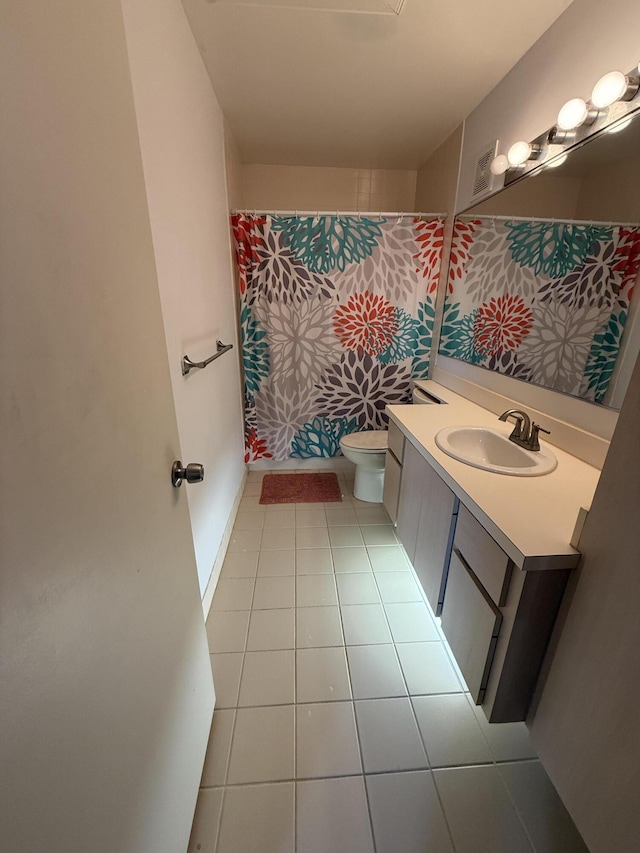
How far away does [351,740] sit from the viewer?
3.64 ft

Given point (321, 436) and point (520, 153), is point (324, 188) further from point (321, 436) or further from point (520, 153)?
point (321, 436)

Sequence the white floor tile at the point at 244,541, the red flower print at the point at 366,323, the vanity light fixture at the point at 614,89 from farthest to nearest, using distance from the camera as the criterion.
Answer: the red flower print at the point at 366,323 → the white floor tile at the point at 244,541 → the vanity light fixture at the point at 614,89

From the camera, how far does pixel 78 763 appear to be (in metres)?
0.45

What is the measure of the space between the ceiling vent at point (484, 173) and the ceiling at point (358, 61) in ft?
0.96

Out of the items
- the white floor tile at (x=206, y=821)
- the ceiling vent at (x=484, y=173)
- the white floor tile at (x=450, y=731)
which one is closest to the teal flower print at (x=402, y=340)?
the ceiling vent at (x=484, y=173)

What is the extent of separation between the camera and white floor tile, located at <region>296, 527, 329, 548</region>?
199 cm

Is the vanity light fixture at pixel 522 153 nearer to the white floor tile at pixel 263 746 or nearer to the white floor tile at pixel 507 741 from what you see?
the white floor tile at pixel 507 741

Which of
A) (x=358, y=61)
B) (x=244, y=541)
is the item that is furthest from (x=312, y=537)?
(x=358, y=61)

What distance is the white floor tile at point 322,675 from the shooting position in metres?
1.23

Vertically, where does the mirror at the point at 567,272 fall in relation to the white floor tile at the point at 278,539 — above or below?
above

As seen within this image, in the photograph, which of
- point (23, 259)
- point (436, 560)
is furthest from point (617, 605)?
point (23, 259)

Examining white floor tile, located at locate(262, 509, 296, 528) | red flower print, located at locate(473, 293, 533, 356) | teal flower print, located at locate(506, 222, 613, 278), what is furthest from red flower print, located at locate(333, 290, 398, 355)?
white floor tile, located at locate(262, 509, 296, 528)

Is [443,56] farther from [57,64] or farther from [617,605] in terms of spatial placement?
[617,605]

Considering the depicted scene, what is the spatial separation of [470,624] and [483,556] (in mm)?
237
